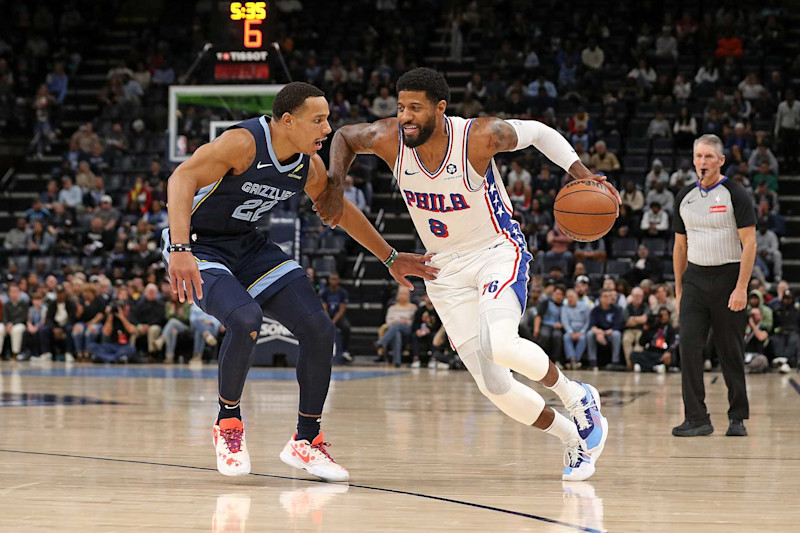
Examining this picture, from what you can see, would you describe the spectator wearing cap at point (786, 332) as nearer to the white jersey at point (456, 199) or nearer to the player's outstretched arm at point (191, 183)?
the white jersey at point (456, 199)

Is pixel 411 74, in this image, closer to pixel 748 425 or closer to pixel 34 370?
pixel 748 425

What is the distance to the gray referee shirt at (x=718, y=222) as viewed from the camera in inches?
260

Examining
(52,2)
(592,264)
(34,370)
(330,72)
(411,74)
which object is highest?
(52,2)

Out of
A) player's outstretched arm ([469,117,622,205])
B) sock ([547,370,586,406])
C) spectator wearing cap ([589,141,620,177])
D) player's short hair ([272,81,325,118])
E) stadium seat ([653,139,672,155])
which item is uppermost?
stadium seat ([653,139,672,155])

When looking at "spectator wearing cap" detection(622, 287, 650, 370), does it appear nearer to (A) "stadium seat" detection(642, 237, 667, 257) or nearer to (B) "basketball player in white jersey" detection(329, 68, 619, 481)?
(A) "stadium seat" detection(642, 237, 667, 257)

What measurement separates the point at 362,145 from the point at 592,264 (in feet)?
37.7

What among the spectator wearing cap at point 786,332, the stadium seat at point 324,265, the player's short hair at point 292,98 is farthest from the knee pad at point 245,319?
the stadium seat at point 324,265

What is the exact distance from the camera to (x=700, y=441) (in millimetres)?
6332

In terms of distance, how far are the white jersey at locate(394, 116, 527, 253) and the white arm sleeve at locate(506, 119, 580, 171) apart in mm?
227

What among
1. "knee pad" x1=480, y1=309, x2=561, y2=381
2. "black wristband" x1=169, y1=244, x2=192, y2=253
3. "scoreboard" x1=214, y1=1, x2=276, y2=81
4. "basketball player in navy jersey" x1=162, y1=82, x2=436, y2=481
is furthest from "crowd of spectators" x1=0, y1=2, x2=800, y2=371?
"black wristband" x1=169, y1=244, x2=192, y2=253

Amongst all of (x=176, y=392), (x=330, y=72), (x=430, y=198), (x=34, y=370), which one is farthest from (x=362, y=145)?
(x=330, y=72)

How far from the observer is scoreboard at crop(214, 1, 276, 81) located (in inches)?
560

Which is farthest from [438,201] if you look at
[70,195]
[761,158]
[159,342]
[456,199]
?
[70,195]

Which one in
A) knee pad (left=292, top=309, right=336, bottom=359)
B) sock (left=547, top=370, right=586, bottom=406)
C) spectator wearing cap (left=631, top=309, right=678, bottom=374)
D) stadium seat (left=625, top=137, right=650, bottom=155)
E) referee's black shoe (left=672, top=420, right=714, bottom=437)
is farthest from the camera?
stadium seat (left=625, top=137, right=650, bottom=155)
